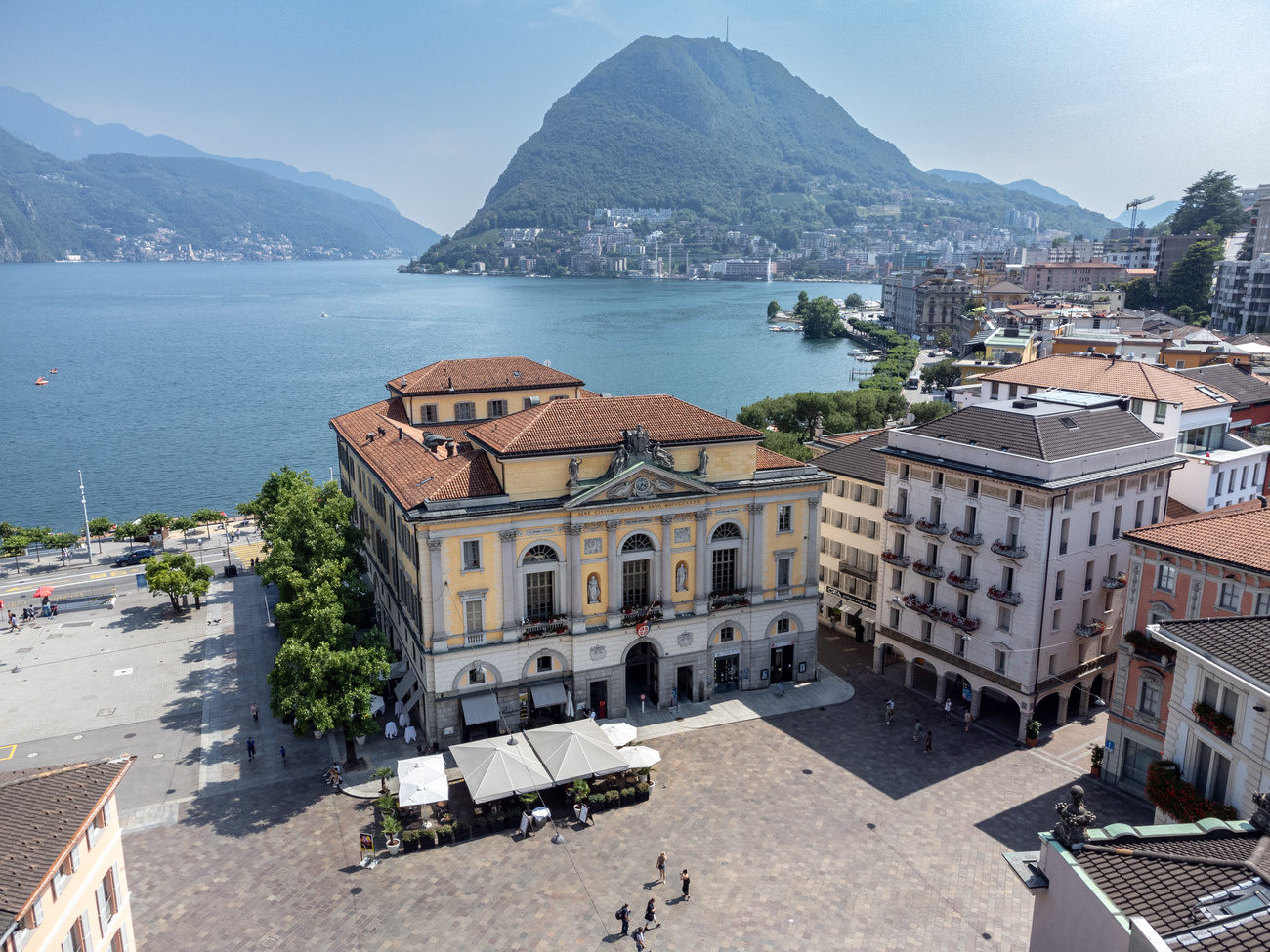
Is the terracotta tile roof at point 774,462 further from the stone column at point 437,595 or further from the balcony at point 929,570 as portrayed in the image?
the stone column at point 437,595

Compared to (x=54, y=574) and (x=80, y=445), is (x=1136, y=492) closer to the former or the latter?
(x=54, y=574)

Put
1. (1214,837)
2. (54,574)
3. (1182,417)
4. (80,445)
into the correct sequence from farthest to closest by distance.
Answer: (80,445), (54,574), (1182,417), (1214,837)

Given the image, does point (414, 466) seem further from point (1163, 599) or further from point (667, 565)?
point (1163, 599)

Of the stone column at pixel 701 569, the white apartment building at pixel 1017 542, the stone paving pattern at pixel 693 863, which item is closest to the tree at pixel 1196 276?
the white apartment building at pixel 1017 542

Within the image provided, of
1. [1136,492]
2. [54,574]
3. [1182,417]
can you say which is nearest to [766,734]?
[1136,492]

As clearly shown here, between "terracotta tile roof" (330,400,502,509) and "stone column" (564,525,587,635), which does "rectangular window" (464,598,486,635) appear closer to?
"stone column" (564,525,587,635)

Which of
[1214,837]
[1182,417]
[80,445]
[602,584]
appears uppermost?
[1182,417]

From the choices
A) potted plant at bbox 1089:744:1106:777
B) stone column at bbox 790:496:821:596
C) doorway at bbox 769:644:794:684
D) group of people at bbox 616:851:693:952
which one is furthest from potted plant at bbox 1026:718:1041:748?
group of people at bbox 616:851:693:952
